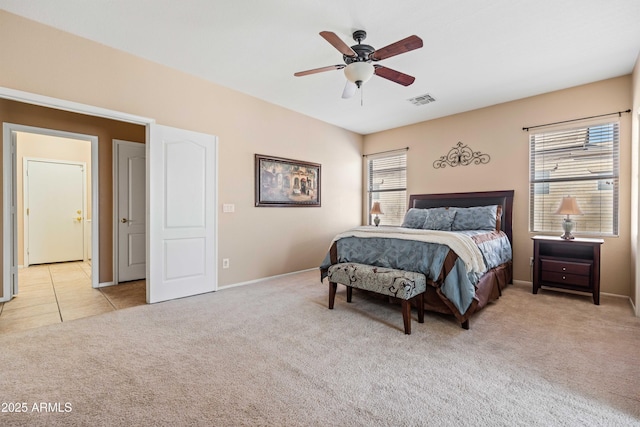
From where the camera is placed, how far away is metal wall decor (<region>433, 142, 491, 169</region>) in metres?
4.77

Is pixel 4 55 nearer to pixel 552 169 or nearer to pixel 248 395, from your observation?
pixel 248 395

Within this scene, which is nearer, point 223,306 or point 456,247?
point 456,247

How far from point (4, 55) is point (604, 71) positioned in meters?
6.31

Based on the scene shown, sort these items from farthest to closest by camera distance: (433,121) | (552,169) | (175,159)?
(433,121) → (552,169) → (175,159)

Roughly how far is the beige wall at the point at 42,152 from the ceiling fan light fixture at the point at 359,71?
19.0 ft

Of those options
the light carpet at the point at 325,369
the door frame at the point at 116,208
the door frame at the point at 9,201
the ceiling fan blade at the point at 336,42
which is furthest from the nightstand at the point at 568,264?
the door frame at the point at 9,201

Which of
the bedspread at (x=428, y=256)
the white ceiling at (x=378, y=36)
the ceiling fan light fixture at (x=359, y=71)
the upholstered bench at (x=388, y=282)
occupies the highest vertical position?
the white ceiling at (x=378, y=36)

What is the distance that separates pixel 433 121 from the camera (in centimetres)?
536

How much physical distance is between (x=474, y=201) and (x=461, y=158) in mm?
823

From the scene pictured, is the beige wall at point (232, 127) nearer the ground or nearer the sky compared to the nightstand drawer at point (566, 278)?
nearer the sky

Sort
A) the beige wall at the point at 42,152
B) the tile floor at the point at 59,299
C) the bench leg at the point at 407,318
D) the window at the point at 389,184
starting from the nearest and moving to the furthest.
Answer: the bench leg at the point at 407,318 < the tile floor at the point at 59,299 < the beige wall at the point at 42,152 < the window at the point at 389,184

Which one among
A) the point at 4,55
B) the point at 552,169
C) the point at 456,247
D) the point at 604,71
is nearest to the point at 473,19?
the point at 456,247

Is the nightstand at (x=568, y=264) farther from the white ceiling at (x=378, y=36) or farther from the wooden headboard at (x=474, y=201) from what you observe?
the white ceiling at (x=378, y=36)

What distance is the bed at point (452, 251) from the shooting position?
2.67 metres
